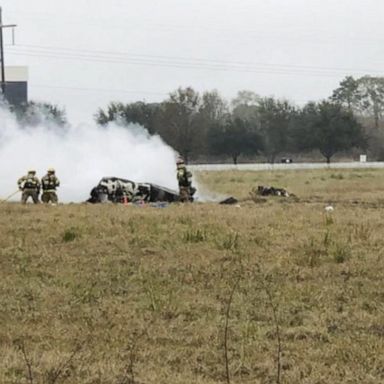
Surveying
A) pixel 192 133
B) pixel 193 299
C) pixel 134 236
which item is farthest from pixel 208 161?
pixel 193 299

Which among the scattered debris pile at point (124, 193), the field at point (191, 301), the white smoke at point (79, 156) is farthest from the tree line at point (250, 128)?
the field at point (191, 301)

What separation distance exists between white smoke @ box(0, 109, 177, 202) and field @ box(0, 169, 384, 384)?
12266mm

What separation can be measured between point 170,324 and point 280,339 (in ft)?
3.91

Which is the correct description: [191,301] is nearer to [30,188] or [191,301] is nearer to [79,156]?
[30,188]

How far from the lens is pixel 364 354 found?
21.0 ft

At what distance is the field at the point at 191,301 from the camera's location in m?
6.16

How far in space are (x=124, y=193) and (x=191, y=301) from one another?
50.0ft

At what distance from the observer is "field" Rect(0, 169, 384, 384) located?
6.16 metres

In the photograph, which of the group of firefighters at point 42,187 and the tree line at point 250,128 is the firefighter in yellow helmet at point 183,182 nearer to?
the group of firefighters at point 42,187

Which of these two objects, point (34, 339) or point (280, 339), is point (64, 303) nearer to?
point (34, 339)

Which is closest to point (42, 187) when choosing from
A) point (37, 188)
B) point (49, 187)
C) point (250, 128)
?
point (37, 188)

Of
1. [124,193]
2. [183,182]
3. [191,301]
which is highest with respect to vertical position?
[183,182]

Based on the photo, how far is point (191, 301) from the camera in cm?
859

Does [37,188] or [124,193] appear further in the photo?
[124,193]
